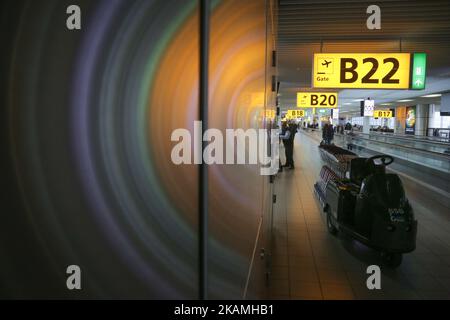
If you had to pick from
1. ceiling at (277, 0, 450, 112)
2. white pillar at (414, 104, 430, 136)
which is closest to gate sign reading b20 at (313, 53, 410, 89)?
ceiling at (277, 0, 450, 112)

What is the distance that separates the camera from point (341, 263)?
5.02 m

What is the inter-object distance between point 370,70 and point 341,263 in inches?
191

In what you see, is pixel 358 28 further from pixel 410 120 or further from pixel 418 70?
pixel 410 120

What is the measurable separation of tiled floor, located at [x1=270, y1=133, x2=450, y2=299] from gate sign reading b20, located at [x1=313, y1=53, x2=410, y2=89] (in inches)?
107

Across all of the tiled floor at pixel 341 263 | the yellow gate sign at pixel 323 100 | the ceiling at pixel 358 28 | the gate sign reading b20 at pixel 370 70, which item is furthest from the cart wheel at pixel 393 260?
the yellow gate sign at pixel 323 100

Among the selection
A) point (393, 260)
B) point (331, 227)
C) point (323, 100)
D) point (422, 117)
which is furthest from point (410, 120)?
point (393, 260)

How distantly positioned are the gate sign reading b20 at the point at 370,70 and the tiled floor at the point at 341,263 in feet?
8.88

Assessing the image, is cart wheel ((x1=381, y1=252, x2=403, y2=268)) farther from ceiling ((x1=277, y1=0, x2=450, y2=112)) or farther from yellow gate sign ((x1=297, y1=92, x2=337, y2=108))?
yellow gate sign ((x1=297, y1=92, x2=337, y2=108))

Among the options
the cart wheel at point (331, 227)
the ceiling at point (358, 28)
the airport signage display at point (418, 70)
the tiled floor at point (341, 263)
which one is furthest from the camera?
the airport signage display at point (418, 70)

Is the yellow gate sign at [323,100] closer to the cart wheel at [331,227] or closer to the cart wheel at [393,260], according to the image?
the cart wheel at [331,227]

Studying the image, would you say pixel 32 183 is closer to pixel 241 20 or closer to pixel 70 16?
pixel 70 16

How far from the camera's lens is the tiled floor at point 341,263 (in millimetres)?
4191

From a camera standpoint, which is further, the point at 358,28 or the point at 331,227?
the point at 358,28

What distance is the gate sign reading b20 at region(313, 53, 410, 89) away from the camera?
832cm
